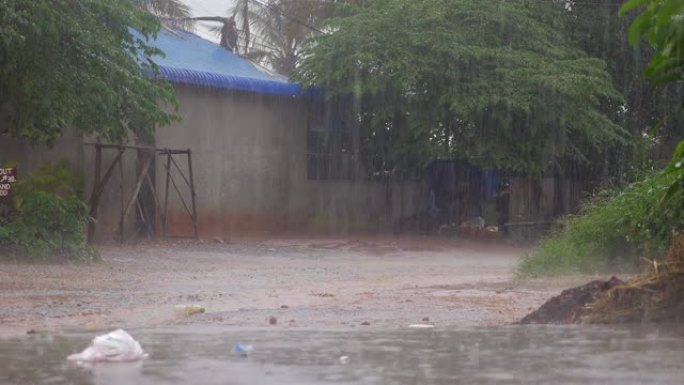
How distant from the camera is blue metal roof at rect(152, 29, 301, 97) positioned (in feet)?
82.0

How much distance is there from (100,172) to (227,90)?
4.64m

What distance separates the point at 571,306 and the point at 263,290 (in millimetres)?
5091

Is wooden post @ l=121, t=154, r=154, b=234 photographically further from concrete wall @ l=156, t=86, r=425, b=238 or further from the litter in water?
the litter in water

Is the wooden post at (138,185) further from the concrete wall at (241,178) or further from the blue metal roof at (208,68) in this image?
the blue metal roof at (208,68)

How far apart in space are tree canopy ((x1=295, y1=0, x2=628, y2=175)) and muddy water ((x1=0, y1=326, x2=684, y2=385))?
1722 centimetres

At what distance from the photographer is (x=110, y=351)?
7328 millimetres

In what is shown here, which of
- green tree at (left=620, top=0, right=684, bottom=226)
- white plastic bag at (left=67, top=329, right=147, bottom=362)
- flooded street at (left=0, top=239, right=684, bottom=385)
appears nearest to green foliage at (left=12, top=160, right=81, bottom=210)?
flooded street at (left=0, top=239, right=684, bottom=385)

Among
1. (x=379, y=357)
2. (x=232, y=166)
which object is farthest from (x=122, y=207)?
(x=379, y=357)

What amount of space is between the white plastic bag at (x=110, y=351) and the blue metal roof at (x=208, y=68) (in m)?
16.6

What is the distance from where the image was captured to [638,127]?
31.0 m

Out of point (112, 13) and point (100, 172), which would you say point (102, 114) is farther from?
point (100, 172)

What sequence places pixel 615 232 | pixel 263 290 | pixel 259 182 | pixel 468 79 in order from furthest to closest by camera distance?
pixel 259 182, pixel 468 79, pixel 615 232, pixel 263 290

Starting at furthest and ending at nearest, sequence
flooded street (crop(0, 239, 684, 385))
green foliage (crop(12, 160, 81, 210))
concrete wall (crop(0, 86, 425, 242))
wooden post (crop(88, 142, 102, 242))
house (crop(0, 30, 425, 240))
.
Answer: house (crop(0, 30, 425, 240)), concrete wall (crop(0, 86, 425, 242)), wooden post (crop(88, 142, 102, 242)), green foliage (crop(12, 160, 81, 210)), flooded street (crop(0, 239, 684, 385))

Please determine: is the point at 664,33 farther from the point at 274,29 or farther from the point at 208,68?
the point at 274,29
